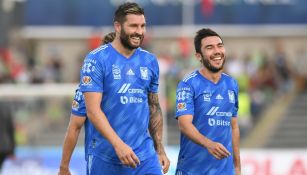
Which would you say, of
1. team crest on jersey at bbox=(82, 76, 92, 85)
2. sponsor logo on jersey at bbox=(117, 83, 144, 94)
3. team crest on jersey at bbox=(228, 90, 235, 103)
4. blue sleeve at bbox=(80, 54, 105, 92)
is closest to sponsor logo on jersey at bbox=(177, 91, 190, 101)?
team crest on jersey at bbox=(228, 90, 235, 103)

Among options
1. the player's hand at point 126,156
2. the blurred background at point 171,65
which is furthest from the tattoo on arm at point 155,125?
the blurred background at point 171,65

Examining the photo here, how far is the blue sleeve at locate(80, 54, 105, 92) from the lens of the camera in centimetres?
732

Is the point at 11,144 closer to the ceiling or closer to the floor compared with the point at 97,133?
closer to the floor

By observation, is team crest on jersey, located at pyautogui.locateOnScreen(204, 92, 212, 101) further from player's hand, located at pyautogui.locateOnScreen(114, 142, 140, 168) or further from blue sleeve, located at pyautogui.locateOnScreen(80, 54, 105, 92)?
player's hand, located at pyautogui.locateOnScreen(114, 142, 140, 168)

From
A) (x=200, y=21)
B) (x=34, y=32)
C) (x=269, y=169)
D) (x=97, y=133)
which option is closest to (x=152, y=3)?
(x=200, y=21)

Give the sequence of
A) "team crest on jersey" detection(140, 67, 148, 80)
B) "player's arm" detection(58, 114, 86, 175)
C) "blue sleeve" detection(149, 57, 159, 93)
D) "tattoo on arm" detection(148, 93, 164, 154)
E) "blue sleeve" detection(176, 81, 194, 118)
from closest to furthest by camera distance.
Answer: "team crest on jersey" detection(140, 67, 148, 80), "blue sleeve" detection(149, 57, 159, 93), "tattoo on arm" detection(148, 93, 164, 154), "player's arm" detection(58, 114, 86, 175), "blue sleeve" detection(176, 81, 194, 118)

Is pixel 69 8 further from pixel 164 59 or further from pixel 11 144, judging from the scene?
pixel 11 144

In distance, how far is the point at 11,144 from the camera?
41.5ft

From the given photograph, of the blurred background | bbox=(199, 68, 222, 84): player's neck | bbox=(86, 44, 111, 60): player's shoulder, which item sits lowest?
the blurred background

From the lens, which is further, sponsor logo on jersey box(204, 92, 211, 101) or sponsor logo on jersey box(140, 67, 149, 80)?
sponsor logo on jersey box(204, 92, 211, 101)

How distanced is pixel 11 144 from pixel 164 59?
10557 millimetres

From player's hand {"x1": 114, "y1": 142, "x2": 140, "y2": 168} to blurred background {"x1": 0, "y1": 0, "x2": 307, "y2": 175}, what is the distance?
8.99 m

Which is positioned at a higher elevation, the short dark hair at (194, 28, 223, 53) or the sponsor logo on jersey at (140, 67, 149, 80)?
the short dark hair at (194, 28, 223, 53)

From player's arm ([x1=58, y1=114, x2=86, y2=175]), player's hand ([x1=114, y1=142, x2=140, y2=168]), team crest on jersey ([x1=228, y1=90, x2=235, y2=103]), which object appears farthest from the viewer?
team crest on jersey ([x1=228, y1=90, x2=235, y2=103])
